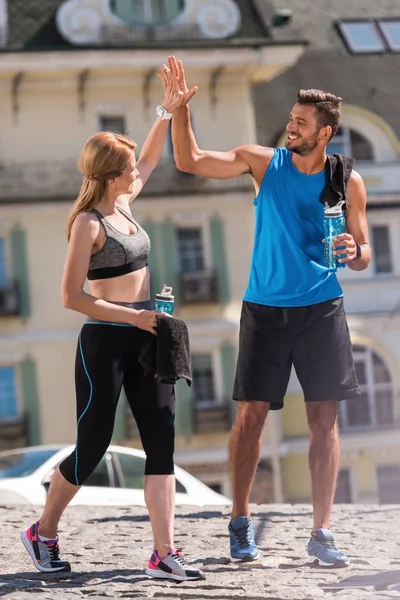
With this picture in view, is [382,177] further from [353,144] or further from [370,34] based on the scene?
[370,34]

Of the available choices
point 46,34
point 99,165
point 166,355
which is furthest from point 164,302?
point 46,34

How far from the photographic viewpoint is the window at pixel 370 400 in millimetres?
36031

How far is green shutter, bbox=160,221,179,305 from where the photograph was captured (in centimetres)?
3488

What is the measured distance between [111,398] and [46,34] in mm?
28351

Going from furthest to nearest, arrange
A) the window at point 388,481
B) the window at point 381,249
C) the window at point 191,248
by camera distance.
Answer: the window at point 381,249 → the window at point 388,481 → the window at point 191,248

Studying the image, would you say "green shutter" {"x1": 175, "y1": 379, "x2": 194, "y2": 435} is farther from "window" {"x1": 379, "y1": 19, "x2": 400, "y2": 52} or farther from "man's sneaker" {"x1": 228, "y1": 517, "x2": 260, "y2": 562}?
"man's sneaker" {"x1": 228, "y1": 517, "x2": 260, "y2": 562}

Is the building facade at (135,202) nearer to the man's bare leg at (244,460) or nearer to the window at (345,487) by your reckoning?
the window at (345,487)

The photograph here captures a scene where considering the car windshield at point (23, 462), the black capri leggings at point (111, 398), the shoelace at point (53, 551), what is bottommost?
the shoelace at point (53, 551)

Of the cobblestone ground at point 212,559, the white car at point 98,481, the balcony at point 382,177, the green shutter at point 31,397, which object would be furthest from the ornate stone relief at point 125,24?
the cobblestone ground at point 212,559

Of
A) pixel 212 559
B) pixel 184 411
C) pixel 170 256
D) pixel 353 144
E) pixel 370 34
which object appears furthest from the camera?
pixel 370 34

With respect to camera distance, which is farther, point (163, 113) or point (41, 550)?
point (163, 113)

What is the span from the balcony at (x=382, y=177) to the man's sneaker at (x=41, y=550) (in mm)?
29521

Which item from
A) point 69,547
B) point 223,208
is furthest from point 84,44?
point 69,547

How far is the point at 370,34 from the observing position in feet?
126
